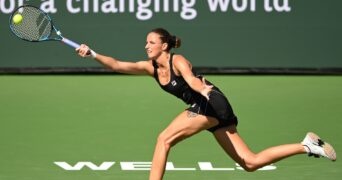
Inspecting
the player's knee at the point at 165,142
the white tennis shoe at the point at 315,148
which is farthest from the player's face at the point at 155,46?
the white tennis shoe at the point at 315,148

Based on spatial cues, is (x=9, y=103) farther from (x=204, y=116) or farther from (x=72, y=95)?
(x=204, y=116)

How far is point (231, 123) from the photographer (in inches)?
345

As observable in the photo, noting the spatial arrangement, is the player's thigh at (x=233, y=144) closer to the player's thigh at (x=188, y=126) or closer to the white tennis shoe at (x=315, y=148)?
the player's thigh at (x=188, y=126)

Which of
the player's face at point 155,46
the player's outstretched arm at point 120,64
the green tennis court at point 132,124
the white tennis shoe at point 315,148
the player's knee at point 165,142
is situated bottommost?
the green tennis court at point 132,124

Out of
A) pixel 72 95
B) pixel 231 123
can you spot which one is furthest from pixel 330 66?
pixel 231 123

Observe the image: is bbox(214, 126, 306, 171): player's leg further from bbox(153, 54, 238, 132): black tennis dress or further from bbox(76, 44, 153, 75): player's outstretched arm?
bbox(76, 44, 153, 75): player's outstretched arm

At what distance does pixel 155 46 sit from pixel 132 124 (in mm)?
3985

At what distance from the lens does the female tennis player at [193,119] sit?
28.0 ft

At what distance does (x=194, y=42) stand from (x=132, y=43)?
3.39 ft

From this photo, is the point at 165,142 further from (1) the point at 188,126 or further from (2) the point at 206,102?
(2) the point at 206,102

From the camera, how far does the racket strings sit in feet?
32.5

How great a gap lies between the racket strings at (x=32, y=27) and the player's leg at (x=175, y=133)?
75.8 inches

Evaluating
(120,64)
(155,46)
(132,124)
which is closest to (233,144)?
(155,46)

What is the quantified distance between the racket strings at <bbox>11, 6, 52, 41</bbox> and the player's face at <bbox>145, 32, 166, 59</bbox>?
1377mm
